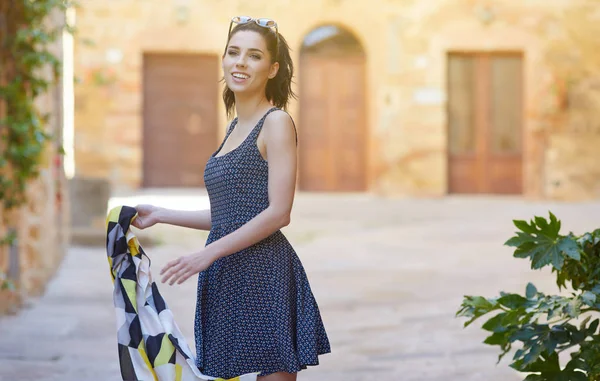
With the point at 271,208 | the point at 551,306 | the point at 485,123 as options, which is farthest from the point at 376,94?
the point at 271,208

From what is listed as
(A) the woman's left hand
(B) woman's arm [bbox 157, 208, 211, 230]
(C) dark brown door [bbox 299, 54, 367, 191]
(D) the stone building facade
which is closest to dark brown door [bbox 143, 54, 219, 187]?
(D) the stone building facade

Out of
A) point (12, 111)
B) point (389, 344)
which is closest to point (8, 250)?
point (12, 111)

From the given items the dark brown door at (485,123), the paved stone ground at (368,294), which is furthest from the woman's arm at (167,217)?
the dark brown door at (485,123)

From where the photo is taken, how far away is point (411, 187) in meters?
15.6

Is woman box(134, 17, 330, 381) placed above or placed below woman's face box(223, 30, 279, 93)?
below

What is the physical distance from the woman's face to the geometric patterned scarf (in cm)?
38

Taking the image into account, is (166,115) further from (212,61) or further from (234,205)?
(234,205)

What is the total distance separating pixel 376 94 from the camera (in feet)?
51.0

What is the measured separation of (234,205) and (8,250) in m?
3.98

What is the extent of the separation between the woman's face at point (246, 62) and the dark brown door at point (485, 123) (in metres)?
13.7

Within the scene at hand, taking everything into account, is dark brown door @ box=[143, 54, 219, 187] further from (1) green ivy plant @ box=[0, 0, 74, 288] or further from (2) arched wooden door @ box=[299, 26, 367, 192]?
(1) green ivy plant @ box=[0, 0, 74, 288]

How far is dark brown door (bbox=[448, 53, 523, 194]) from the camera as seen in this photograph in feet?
51.5

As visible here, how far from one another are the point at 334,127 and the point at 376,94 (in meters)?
0.85

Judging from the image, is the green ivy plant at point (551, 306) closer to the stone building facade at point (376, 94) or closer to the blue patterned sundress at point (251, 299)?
the blue patterned sundress at point (251, 299)
